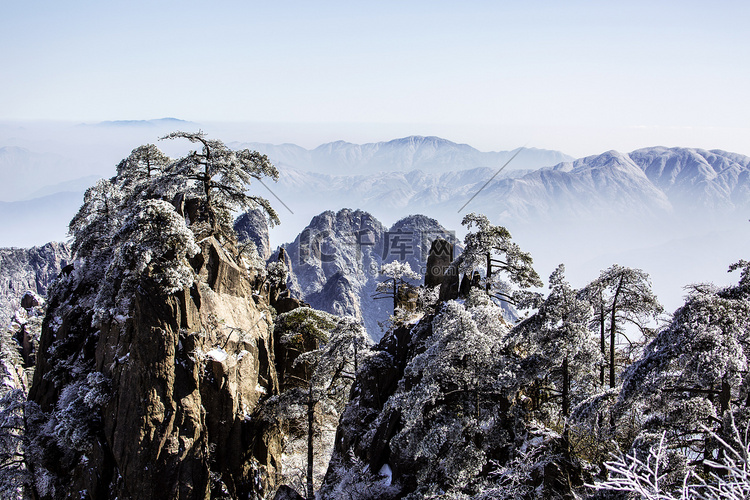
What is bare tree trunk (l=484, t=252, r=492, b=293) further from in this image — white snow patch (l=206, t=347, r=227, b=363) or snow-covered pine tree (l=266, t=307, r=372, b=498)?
white snow patch (l=206, t=347, r=227, b=363)

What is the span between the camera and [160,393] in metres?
20.0

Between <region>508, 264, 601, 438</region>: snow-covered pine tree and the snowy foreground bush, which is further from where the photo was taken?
<region>508, 264, 601, 438</region>: snow-covered pine tree

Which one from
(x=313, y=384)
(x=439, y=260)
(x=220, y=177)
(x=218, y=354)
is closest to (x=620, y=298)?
(x=439, y=260)

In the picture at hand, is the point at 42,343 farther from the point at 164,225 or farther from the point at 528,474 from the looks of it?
the point at 528,474

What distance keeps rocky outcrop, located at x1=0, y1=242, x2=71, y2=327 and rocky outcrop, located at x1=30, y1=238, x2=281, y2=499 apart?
126353 mm

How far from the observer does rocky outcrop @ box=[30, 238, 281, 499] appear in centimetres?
1981

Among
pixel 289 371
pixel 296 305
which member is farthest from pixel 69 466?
pixel 296 305

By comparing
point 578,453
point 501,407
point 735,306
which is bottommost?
point 578,453

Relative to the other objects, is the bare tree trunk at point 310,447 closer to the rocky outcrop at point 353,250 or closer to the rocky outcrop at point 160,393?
the rocky outcrop at point 160,393

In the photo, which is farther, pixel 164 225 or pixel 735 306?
pixel 164 225

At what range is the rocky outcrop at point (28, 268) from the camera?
133 meters

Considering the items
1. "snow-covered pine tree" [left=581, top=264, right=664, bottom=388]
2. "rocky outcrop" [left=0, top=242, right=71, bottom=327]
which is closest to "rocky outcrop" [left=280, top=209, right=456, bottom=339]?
"rocky outcrop" [left=0, top=242, right=71, bottom=327]

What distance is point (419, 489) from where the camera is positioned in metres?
15.4

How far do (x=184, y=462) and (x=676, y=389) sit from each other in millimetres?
18958
